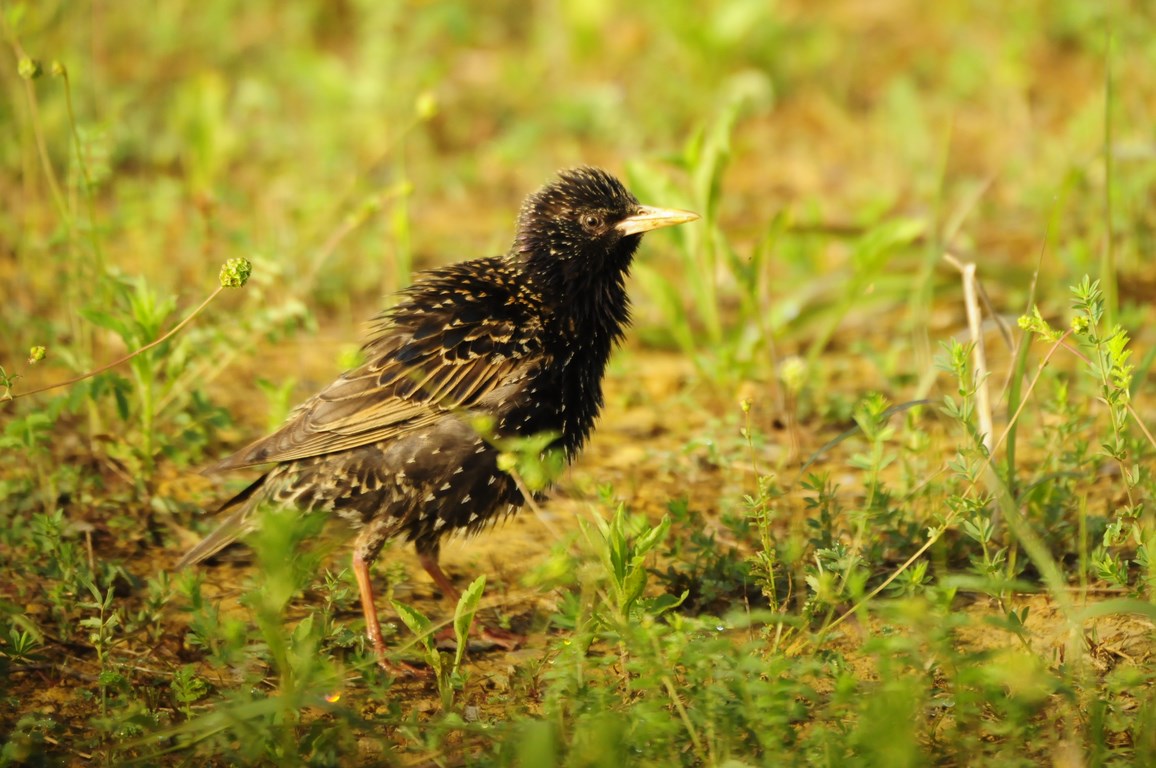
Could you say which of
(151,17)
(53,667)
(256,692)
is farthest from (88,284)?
(151,17)

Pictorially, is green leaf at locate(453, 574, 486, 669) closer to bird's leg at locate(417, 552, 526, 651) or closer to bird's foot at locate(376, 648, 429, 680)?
bird's foot at locate(376, 648, 429, 680)

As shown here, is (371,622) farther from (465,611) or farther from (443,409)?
(443,409)

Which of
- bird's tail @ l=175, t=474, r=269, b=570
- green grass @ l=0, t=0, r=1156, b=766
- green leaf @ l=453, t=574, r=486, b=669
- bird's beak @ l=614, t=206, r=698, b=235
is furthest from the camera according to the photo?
bird's beak @ l=614, t=206, r=698, b=235

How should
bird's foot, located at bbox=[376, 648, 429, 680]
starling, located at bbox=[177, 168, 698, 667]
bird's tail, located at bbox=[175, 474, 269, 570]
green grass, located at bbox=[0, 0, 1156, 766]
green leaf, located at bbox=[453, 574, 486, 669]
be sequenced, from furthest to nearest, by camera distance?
A: bird's tail, located at bbox=[175, 474, 269, 570] < starling, located at bbox=[177, 168, 698, 667] < bird's foot, located at bbox=[376, 648, 429, 680] < green leaf, located at bbox=[453, 574, 486, 669] < green grass, located at bbox=[0, 0, 1156, 766]

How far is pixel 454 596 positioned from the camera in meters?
4.83

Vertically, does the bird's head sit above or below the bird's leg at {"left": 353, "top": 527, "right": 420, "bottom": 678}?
above

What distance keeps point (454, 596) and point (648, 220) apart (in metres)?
1.66

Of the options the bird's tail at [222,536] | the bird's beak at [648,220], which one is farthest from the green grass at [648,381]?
the bird's beak at [648,220]

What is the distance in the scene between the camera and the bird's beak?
5062mm

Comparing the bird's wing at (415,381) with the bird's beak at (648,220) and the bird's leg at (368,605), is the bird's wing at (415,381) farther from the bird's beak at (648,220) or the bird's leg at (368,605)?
the bird's beak at (648,220)

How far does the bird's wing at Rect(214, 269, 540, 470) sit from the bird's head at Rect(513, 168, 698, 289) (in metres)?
0.35

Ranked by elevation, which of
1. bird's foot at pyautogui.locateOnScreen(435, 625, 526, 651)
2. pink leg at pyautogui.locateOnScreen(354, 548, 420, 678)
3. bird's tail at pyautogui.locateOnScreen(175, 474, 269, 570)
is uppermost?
bird's tail at pyautogui.locateOnScreen(175, 474, 269, 570)

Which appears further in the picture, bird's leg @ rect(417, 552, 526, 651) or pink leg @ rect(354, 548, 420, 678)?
bird's leg @ rect(417, 552, 526, 651)

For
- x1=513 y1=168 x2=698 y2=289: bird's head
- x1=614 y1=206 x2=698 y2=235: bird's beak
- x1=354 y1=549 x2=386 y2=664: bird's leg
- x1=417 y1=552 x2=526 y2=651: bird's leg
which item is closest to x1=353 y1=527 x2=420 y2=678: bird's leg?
x1=354 y1=549 x2=386 y2=664: bird's leg
